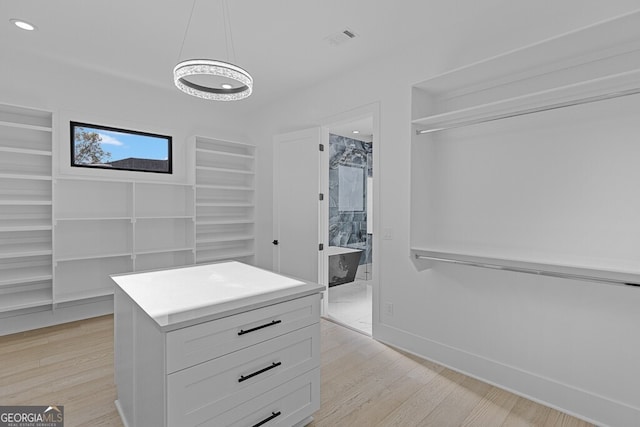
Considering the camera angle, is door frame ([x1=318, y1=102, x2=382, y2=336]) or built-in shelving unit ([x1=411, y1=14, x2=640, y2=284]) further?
door frame ([x1=318, y1=102, x2=382, y2=336])

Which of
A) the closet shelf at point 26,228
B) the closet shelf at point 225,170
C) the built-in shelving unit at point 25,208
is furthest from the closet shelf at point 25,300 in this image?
the closet shelf at point 225,170

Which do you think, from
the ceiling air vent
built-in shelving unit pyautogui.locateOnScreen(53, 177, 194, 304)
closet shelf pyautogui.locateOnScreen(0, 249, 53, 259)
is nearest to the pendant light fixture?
the ceiling air vent

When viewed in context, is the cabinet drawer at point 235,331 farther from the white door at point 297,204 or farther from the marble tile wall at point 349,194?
the marble tile wall at point 349,194

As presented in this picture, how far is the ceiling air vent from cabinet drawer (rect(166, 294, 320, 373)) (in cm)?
225

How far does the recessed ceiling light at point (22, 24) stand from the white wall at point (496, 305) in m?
2.77

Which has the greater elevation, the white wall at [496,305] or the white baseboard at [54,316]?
the white wall at [496,305]

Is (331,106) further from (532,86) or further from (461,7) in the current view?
(532,86)

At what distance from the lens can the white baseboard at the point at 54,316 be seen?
10.7 feet

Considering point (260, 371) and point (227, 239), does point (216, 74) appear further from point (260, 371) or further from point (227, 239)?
point (227, 239)

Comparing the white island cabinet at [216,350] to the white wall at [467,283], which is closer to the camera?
the white island cabinet at [216,350]

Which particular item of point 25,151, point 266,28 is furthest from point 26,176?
point 266,28

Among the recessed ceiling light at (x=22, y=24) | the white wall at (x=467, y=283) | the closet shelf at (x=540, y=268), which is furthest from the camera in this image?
the recessed ceiling light at (x=22, y=24)

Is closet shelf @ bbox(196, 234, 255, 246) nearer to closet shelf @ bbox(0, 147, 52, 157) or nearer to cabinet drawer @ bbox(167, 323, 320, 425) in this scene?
closet shelf @ bbox(0, 147, 52, 157)

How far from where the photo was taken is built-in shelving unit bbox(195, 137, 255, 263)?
4.44 meters
